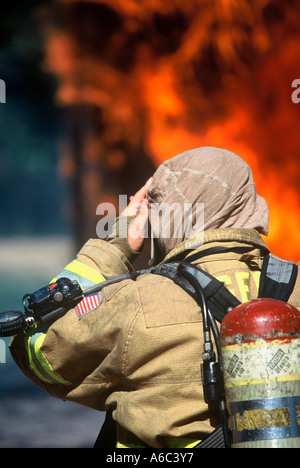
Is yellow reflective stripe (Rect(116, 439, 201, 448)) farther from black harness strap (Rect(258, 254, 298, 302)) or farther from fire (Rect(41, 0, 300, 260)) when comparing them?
fire (Rect(41, 0, 300, 260))

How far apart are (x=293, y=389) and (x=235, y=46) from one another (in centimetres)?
277

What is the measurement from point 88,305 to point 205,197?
55 cm

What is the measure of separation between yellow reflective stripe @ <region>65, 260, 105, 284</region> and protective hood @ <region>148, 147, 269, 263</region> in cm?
28

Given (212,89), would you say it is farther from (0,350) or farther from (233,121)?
(0,350)

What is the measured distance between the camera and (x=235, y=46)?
3729 millimetres

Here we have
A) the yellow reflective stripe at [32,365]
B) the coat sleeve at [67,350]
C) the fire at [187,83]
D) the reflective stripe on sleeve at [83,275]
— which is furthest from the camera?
the fire at [187,83]

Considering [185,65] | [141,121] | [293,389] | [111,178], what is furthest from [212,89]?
[293,389]

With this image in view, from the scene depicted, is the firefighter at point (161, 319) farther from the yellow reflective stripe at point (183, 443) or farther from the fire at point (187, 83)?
the fire at point (187, 83)

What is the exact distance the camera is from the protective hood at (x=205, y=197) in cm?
203

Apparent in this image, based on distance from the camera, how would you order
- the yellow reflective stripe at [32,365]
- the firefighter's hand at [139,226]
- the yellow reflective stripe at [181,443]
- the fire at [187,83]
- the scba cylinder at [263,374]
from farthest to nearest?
the fire at [187,83]
the firefighter's hand at [139,226]
the yellow reflective stripe at [32,365]
the yellow reflective stripe at [181,443]
the scba cylinder at [263,374]

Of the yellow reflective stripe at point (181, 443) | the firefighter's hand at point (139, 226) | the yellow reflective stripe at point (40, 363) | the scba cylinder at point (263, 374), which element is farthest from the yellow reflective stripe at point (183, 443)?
the firefighter's hand at point (139, 226)

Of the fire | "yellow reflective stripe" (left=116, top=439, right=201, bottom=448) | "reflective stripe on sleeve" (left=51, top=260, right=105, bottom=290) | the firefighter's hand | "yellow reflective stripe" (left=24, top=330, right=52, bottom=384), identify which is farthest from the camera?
the fire

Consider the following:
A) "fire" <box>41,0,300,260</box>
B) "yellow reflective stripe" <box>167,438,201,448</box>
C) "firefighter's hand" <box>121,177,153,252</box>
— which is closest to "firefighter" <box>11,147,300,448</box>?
"yellow reflective stripe" <box>167,438,201,448</box>

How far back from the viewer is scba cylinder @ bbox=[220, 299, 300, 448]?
4.70ft
